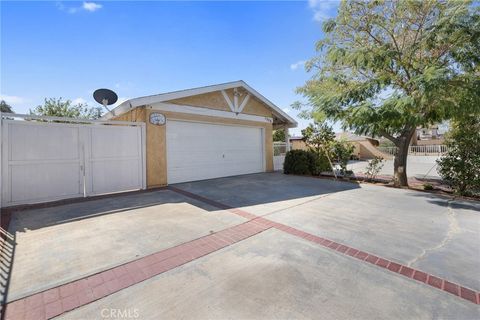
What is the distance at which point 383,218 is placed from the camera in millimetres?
4918

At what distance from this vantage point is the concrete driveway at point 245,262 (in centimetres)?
227

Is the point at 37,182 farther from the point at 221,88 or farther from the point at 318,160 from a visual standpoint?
the point at 318,160

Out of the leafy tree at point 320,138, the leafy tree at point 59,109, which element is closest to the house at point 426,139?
the leafy tree at point 320,138

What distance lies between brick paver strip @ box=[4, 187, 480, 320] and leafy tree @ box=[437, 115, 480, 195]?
6126mm

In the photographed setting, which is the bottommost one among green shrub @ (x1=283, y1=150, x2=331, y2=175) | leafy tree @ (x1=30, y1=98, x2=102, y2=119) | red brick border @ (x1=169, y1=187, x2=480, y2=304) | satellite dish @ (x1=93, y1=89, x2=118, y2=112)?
red brick border @ (x1=169, y1=187, x2=480, y2=304)

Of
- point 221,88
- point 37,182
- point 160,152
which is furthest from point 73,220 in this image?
point 221,88

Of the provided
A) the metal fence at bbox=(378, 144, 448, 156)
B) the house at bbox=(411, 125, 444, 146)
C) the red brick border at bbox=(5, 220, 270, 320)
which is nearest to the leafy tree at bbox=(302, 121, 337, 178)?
the red brick border at bbox=(5, 220, 270, 320)

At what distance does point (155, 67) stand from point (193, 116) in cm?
309

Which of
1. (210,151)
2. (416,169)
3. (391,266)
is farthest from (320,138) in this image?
(391,266)

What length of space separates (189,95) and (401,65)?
734cm

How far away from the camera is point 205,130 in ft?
33.3

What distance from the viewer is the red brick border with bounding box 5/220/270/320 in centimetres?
224

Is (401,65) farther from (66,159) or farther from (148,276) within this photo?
(66,159)

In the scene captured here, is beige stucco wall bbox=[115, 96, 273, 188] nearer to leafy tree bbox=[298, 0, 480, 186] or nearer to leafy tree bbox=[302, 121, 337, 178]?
leafy tree bbox=[298, 0, 480, 186]
